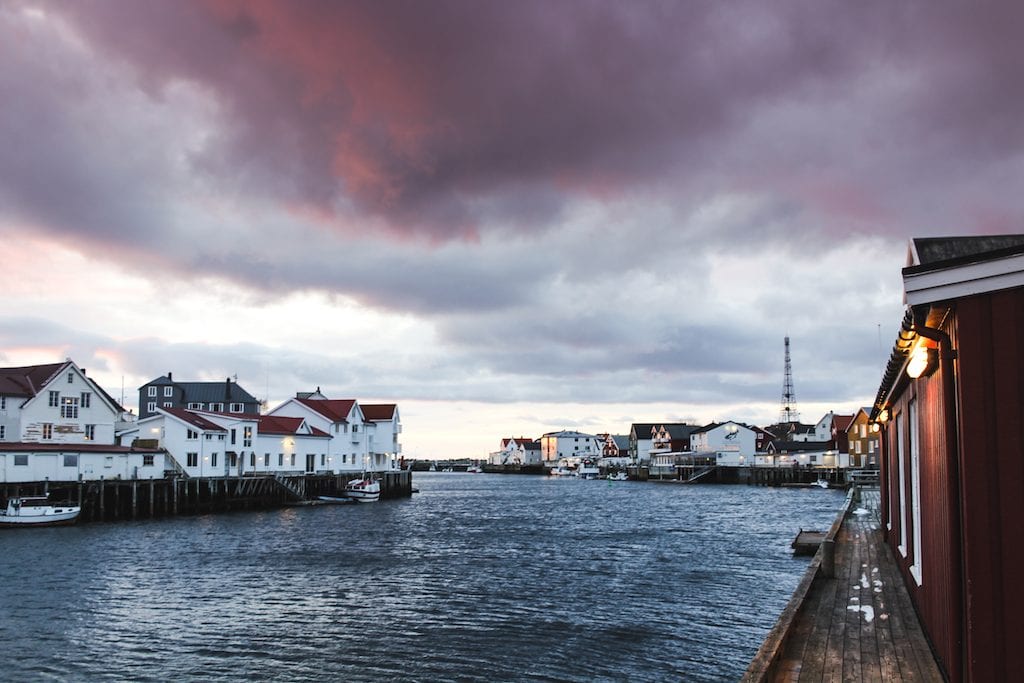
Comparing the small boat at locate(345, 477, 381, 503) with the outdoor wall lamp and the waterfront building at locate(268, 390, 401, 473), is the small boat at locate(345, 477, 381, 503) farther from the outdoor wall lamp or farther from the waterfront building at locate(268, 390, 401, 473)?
the outdoor wall lamp

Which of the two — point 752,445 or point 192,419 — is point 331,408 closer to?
point 192,419

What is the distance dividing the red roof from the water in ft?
158

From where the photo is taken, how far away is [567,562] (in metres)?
35.8

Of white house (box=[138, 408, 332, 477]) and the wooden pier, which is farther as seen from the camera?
white house (box=[138, 408, 332, 477])

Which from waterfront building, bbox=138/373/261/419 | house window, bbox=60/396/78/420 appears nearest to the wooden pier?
house window, bbox=60/396/78/420

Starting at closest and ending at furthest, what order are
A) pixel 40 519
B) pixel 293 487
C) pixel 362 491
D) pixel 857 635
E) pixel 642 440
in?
pixel 857 635 < pixel 40 519 < pixel 293 487 < pixel 362 491 < pixel 642 440

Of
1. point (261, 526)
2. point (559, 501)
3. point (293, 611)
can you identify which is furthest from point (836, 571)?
point (559, 501)

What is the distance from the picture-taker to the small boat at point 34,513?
4912cm

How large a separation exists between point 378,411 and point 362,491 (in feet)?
70.5

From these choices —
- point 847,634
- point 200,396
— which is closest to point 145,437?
point 847,634

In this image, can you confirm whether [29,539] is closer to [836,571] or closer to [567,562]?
[567,562]

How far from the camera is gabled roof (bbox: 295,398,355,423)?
290ft

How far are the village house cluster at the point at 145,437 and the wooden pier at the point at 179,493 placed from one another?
1.52 meters

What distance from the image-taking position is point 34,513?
163 feet
